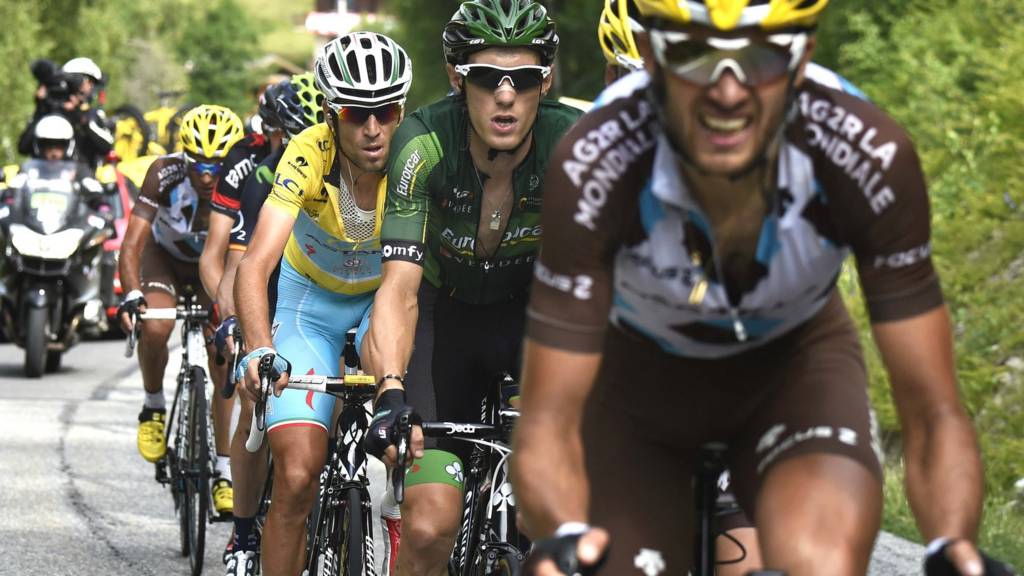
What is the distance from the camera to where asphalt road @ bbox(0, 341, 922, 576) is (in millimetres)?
9016

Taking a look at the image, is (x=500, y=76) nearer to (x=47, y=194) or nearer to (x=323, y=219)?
(x=323, y=219)

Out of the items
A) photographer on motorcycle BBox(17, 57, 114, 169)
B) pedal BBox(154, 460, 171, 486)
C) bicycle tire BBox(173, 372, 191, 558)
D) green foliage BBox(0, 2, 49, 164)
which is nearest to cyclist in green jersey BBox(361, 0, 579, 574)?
bicycle tire BBox(173, 372, 191, 558)

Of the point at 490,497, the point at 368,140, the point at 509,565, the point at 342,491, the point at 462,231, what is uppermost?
the point at 368,140

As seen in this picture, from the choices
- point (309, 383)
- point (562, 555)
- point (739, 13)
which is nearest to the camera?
point (562, 555)

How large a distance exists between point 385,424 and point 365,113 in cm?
182

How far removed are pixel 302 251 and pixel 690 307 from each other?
3.79m

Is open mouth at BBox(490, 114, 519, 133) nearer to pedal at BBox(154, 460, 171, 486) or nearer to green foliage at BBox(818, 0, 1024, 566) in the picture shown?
green foliage at BBox(818, 0, 1024, 566)

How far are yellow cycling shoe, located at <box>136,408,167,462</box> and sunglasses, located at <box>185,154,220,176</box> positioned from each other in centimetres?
129

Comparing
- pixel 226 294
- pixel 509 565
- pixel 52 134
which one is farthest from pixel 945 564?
pixel 52 134

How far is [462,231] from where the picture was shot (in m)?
6.27

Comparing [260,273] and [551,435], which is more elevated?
[551,435]

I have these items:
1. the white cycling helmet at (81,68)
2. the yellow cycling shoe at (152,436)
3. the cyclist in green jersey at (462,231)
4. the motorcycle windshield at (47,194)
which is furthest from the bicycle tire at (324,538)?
the white cycling helmet at (81,68)

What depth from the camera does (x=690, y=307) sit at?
3820mm

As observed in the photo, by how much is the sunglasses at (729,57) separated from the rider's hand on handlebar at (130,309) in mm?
6732
